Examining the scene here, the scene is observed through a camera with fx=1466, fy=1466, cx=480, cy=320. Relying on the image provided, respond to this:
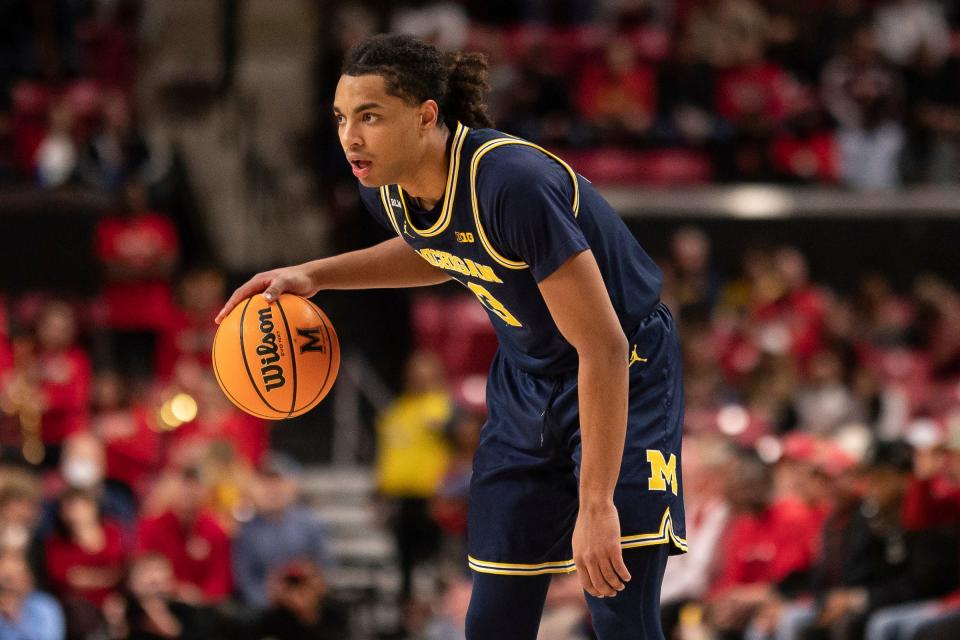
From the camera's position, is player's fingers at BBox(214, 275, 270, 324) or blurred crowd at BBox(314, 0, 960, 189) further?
blurred crowd at BBox(314, 0, 960, 189)

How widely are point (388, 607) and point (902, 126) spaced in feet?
22.3

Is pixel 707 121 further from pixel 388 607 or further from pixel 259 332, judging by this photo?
pixel 259 332

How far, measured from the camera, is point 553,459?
3.52 m

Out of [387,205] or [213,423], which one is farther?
[213,423]

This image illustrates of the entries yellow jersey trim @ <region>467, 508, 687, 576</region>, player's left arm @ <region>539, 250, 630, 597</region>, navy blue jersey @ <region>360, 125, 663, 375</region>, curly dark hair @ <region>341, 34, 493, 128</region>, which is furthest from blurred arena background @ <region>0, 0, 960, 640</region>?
curly dark hair @ <region>341, 34, 493, 128</region>

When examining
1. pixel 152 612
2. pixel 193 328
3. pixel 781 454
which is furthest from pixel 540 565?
pixel 193 328

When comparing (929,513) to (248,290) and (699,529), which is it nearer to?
(699,529)

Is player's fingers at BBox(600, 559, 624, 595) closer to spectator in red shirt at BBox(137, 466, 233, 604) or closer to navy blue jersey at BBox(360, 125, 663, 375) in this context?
navy blue jersey at BBox(360, 125, 663, 375)

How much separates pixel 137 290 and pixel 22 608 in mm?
3671

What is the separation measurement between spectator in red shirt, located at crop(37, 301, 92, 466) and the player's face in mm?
5992

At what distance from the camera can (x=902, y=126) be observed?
41.6 feet

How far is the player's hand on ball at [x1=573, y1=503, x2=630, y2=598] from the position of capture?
3.16 meters

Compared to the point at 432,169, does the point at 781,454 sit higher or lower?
lower

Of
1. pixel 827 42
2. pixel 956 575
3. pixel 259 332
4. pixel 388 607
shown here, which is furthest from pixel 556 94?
pixel 259 332
